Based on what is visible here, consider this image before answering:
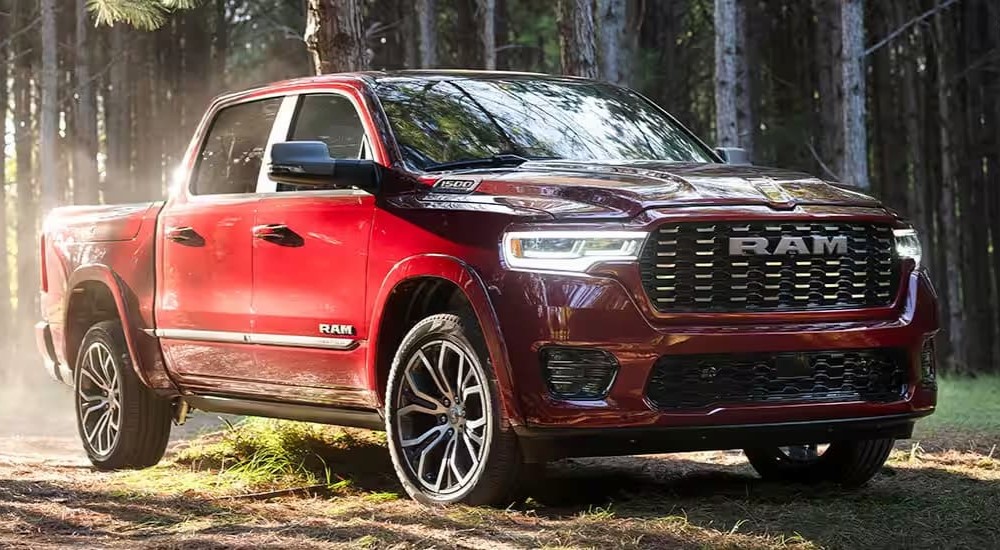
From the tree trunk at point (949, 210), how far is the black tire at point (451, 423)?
2085 cm

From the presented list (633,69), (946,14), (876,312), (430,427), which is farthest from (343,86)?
(946,14)

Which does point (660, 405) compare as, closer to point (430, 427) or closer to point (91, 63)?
point (430, 427)

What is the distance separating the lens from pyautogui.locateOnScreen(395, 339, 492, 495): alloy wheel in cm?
632

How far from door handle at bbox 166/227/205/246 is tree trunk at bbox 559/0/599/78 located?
5.53 m

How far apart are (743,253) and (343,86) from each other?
2.41 meters

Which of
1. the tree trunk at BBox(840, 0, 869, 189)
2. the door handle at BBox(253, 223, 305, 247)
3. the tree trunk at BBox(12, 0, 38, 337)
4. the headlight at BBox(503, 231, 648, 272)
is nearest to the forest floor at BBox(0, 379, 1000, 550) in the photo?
the headlight at BBox(503, 231, 648, 272)

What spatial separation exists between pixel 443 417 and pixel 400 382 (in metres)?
0.24

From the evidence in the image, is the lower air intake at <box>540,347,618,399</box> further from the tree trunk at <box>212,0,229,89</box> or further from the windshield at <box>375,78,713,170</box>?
the tree trunk at <box>212,0,229,89</box>

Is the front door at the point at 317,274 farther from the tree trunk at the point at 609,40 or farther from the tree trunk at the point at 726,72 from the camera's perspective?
the tree trunk at the point at 609,40

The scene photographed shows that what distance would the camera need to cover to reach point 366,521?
244 inches

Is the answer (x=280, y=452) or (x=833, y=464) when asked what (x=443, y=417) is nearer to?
(x=833, y=464)

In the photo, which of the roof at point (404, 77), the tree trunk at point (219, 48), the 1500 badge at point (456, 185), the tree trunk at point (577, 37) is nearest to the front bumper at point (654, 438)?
the 1500 badge at point (456, 185)

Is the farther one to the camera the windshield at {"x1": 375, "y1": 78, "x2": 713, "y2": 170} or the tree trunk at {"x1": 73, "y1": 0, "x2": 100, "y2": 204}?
the tree trunk at {"x1": 73, "y1": 0, "x2": 100, "y2": 204}

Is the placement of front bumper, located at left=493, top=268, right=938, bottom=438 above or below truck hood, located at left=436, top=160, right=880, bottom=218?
below
